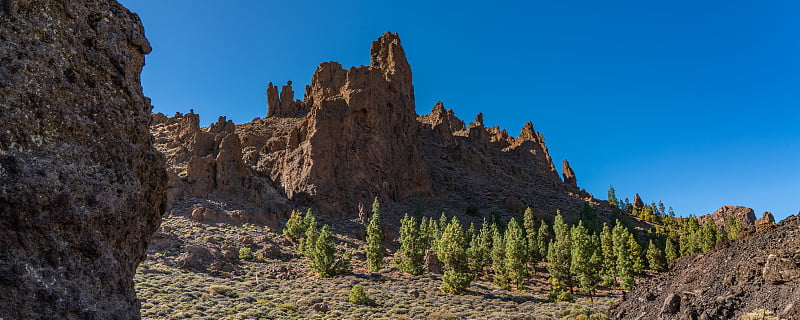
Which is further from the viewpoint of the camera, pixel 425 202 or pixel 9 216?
pixel 425 202

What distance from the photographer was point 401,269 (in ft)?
167

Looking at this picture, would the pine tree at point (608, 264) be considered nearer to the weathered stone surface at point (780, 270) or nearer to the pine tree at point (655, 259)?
the pine tree at point (655, 259)

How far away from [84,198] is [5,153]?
988 mm

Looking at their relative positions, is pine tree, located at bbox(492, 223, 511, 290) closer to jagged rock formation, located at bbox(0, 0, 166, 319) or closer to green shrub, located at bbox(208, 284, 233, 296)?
green shrub, located at bbox(208, 284, 233, 296)

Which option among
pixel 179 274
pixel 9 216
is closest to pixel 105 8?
pixel 9 216

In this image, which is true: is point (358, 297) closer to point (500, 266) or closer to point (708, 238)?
point (500, 266)

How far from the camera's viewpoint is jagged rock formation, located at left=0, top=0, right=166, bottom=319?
5.20 m

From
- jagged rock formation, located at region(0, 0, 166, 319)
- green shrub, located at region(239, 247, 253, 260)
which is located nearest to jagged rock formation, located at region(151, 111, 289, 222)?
green shrub, located at region(239, 247, 253, 260)

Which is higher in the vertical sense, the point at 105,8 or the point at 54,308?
the point at 105,8

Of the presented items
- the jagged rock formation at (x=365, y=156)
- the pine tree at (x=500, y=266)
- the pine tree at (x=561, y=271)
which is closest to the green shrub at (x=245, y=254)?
the jagged rock formation at (x=365, y=156)

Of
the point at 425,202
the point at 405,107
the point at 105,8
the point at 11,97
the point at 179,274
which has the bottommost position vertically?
the point at 179,274

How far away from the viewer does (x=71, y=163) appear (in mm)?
5875

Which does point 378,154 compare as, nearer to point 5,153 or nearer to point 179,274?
point 179,274

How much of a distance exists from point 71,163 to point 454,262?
142 feet
